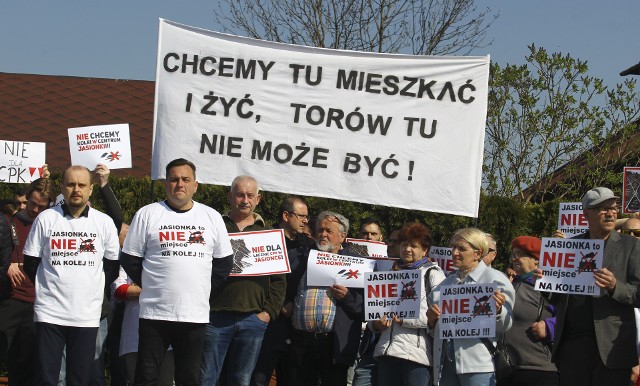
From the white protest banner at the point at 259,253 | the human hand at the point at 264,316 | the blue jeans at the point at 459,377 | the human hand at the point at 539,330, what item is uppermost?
the white protest banner at the point at 259,253

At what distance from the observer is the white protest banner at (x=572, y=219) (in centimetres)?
1039

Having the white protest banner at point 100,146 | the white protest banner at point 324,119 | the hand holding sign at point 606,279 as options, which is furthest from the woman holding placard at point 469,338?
the white protest banner at point 100,146

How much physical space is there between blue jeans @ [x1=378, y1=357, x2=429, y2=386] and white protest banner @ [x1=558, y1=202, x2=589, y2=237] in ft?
8.73

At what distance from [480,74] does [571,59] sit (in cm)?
768

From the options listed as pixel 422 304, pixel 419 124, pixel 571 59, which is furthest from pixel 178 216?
pixel 571 59

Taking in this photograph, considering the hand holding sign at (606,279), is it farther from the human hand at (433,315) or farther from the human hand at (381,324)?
the human hand at (381,324)

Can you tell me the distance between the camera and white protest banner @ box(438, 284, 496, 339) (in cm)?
792

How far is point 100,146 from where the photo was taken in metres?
10.4

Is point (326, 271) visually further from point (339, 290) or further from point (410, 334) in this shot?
point (410, 334)

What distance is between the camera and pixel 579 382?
770 cm

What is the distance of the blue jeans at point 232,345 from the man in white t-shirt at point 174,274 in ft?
1.98

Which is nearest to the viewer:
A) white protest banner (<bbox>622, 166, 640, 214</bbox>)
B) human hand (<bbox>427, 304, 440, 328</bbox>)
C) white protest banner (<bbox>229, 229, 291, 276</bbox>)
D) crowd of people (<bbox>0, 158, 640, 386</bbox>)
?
crowd of people (<bbox>0, 158, 640, 386</bbox>)

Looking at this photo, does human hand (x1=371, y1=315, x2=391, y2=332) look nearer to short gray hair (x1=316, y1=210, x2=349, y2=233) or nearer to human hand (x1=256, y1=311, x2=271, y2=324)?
human hand (x1=256, y1=311, x2=271, y2=324)

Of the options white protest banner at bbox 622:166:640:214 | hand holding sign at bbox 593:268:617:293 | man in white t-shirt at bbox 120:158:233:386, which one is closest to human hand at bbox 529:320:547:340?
hand holding sign at bbox 593:268:617:293
